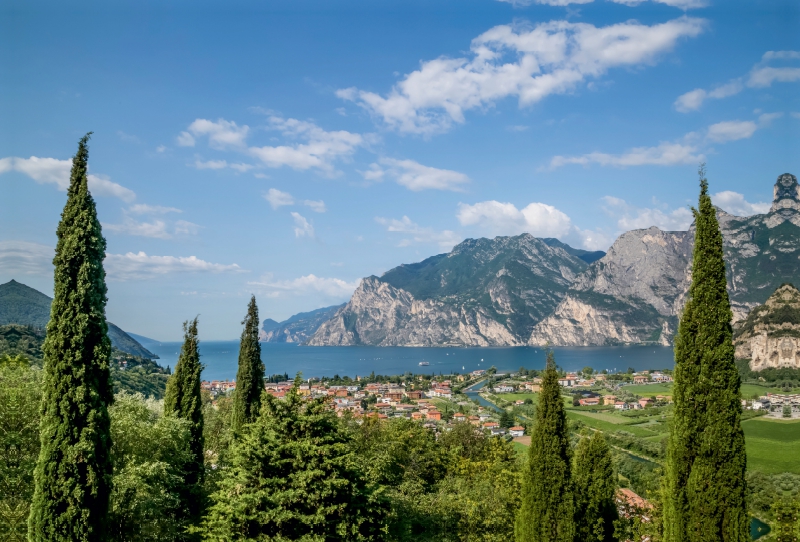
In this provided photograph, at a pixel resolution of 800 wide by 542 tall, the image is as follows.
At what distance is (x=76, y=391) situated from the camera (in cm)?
840

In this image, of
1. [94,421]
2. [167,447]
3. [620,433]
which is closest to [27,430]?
[94,421]

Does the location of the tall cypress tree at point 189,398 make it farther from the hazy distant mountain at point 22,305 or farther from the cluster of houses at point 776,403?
the hazy distant mountain at point 22,305

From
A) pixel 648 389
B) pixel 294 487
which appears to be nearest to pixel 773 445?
pixel 648 389

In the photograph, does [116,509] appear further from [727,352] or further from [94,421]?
[727,352]

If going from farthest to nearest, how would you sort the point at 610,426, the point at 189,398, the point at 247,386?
the point at 610,426
the point at 247,386
the point at 189,398

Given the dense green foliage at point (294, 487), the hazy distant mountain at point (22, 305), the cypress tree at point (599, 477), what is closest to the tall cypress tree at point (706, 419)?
the dense green foliage at point (294, 487)

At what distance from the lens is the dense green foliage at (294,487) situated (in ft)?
24.2

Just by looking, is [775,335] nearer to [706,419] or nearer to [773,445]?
[773,445]

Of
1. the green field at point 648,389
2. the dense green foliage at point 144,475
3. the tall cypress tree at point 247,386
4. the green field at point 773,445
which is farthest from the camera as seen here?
the green field at point 648,389

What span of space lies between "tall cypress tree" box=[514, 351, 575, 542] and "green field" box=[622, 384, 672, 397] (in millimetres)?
92712

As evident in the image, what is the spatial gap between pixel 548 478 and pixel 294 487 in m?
4.97

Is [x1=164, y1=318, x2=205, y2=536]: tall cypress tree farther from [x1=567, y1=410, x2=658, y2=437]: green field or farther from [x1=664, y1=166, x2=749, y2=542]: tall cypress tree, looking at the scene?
[x1=567, y1=410, x2=658, y2=437]: green field

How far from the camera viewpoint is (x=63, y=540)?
797 cm

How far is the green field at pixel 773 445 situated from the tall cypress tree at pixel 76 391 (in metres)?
49.1
